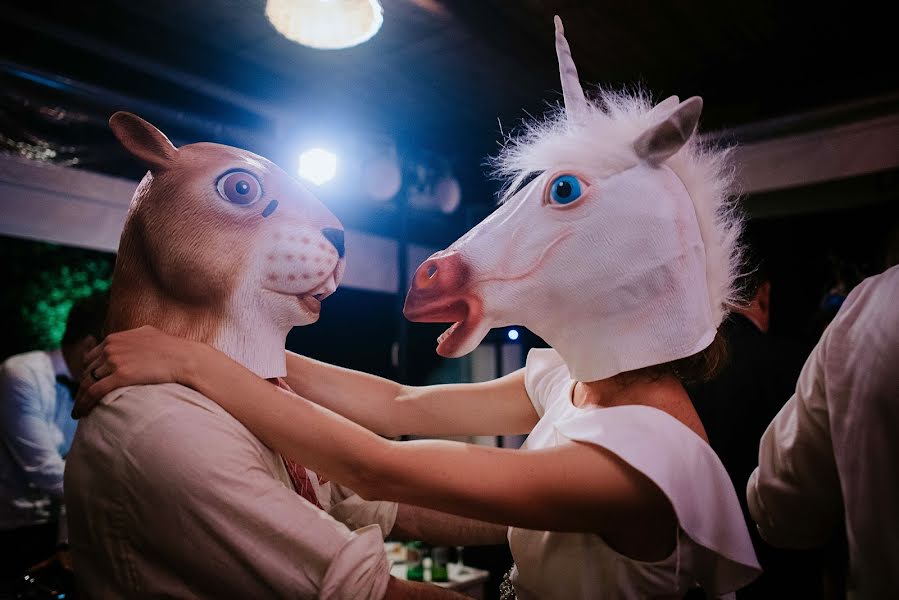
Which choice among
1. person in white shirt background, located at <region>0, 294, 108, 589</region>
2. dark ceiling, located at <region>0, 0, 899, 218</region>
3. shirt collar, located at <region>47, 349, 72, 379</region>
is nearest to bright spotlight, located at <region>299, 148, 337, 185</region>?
dark ceiling, located at <region>0, 0, 899, 218</region>

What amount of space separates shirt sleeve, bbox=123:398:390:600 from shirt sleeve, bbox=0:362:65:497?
2586mm

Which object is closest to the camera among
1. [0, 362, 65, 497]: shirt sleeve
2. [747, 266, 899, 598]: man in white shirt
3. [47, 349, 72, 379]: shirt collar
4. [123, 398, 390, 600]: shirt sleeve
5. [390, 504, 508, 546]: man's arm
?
[123, 398, 390, 600]: shirt sleeve

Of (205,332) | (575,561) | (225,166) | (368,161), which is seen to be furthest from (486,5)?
(575,561)

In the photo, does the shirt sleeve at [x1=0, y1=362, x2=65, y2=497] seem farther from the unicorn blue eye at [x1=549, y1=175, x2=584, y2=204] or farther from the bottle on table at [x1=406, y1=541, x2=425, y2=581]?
the unicorn blue eye at [x1=549, y1=175, x2=584, y2=204]

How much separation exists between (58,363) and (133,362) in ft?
9.25

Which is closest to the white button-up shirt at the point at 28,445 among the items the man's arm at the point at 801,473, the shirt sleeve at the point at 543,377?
the shirt sleeve at the point at 543,377

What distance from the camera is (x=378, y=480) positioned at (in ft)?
3.03

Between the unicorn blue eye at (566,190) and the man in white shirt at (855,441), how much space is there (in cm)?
51

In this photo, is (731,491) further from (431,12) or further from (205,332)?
(431,12)

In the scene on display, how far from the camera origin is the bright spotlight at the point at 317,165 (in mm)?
3990

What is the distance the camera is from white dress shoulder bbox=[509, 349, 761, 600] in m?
0.93

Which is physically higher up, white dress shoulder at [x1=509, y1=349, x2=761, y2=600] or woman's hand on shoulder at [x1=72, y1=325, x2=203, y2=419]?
woman's hand on shoulder at [x1=72, y1=325, x2=203, y2=419]

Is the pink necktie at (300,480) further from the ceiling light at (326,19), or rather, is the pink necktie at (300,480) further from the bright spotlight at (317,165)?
the bright spotlight at (317,165)

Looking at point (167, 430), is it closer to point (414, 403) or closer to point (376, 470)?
point (376, 470)
